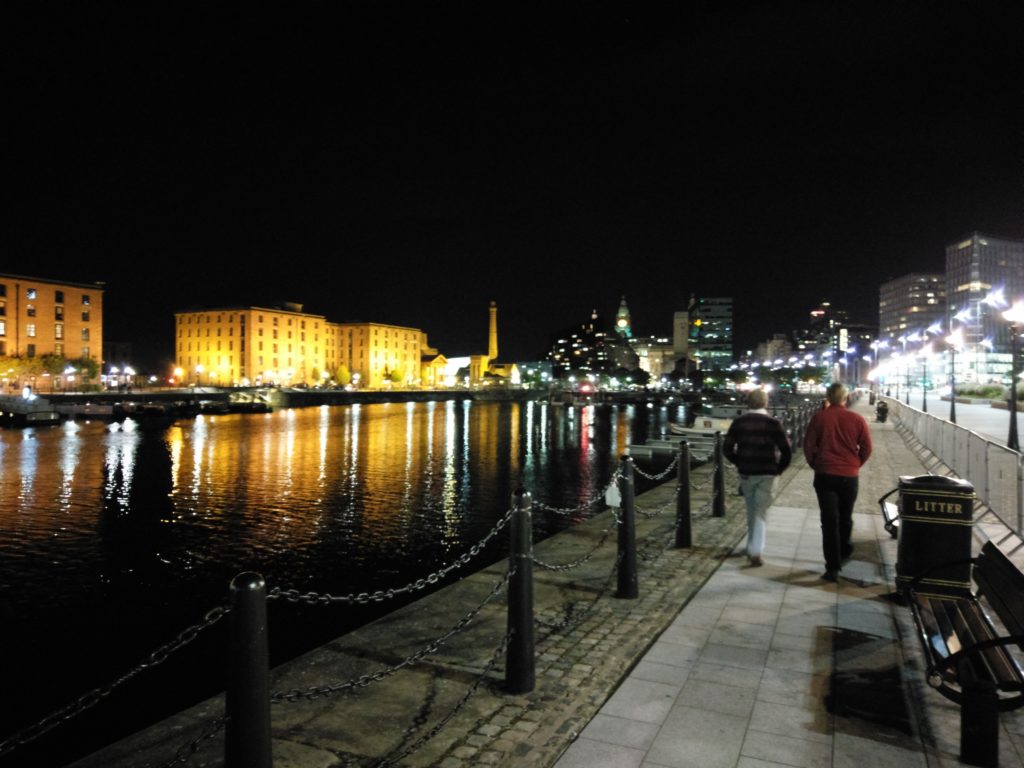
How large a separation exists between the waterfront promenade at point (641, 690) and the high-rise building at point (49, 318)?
99.6m

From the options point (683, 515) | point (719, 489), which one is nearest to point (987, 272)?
point (719, 489)

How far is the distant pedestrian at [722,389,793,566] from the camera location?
29.7 ft

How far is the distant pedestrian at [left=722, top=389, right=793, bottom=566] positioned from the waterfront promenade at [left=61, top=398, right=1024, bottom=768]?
25.7 inches

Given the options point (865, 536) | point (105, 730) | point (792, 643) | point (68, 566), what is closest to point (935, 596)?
point (792, 643)

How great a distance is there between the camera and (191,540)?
56.8 feet

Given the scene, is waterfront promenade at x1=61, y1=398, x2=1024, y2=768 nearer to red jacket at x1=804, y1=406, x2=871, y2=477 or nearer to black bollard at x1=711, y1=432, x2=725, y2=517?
red jacket at x1=804, y1=406, x2=871, y2=477

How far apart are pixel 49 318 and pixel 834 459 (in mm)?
106830

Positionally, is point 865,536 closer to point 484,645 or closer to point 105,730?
point 484,645

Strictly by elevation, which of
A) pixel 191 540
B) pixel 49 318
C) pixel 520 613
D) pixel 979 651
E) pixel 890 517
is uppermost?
pixel 49 318

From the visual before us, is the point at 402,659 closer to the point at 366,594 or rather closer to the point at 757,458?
the point at 366,594

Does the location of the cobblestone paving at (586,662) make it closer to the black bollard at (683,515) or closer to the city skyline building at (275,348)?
the black bollard at (683,515)

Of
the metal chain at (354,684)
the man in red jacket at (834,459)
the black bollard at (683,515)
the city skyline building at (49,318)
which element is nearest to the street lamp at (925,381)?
the black bollard at (683,515)

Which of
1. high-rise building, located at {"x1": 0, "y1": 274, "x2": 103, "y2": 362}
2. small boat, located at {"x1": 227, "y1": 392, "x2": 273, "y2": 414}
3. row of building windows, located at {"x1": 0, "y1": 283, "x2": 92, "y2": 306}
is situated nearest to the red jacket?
small boat, located at {"x1": 227, "y1": 392, "x2": 273, "y2": 414}

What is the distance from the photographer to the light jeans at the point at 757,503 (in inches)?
360
